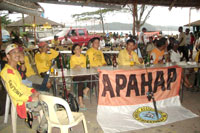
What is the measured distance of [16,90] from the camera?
232 centimetres

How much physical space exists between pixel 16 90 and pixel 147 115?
2528 millimetres

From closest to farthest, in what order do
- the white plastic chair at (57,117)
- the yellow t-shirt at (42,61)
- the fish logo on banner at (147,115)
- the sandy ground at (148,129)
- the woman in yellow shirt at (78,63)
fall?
the white plastic chair at (57,117), the sandy ground at (148,129), the fish logo on banner at (147,115), the woman in yellow shirt at (78,63), the yellow t-shirt at (42,61)

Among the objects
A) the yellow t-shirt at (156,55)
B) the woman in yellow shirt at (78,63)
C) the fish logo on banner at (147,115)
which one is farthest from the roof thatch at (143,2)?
the fish logo on banner at (147,115)

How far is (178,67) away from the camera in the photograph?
385 cm

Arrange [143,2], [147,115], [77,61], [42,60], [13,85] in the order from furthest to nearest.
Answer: [143,2] → [42,60] → [77,61] → [147,115] → [13,85]

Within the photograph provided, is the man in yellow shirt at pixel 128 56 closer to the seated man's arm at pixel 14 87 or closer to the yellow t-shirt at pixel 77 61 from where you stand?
the yellow t-shirt at pixel 77 61

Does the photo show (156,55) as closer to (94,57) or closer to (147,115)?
(94,57)

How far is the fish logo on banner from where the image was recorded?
326cm

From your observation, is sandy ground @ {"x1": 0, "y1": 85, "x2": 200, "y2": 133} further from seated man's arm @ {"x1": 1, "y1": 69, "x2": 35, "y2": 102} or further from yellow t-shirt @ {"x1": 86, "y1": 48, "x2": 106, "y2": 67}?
yellow t-shirt @ {"x1": 86, "y1": 48, "x2": 106, "y2": 67}

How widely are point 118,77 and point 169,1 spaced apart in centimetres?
577

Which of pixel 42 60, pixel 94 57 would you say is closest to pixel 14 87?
pixel 42 60

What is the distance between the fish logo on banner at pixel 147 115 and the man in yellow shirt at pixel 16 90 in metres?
1.89

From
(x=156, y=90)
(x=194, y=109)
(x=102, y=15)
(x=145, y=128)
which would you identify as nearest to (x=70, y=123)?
(x=145, y=128)

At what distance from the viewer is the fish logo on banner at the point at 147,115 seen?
326cm
